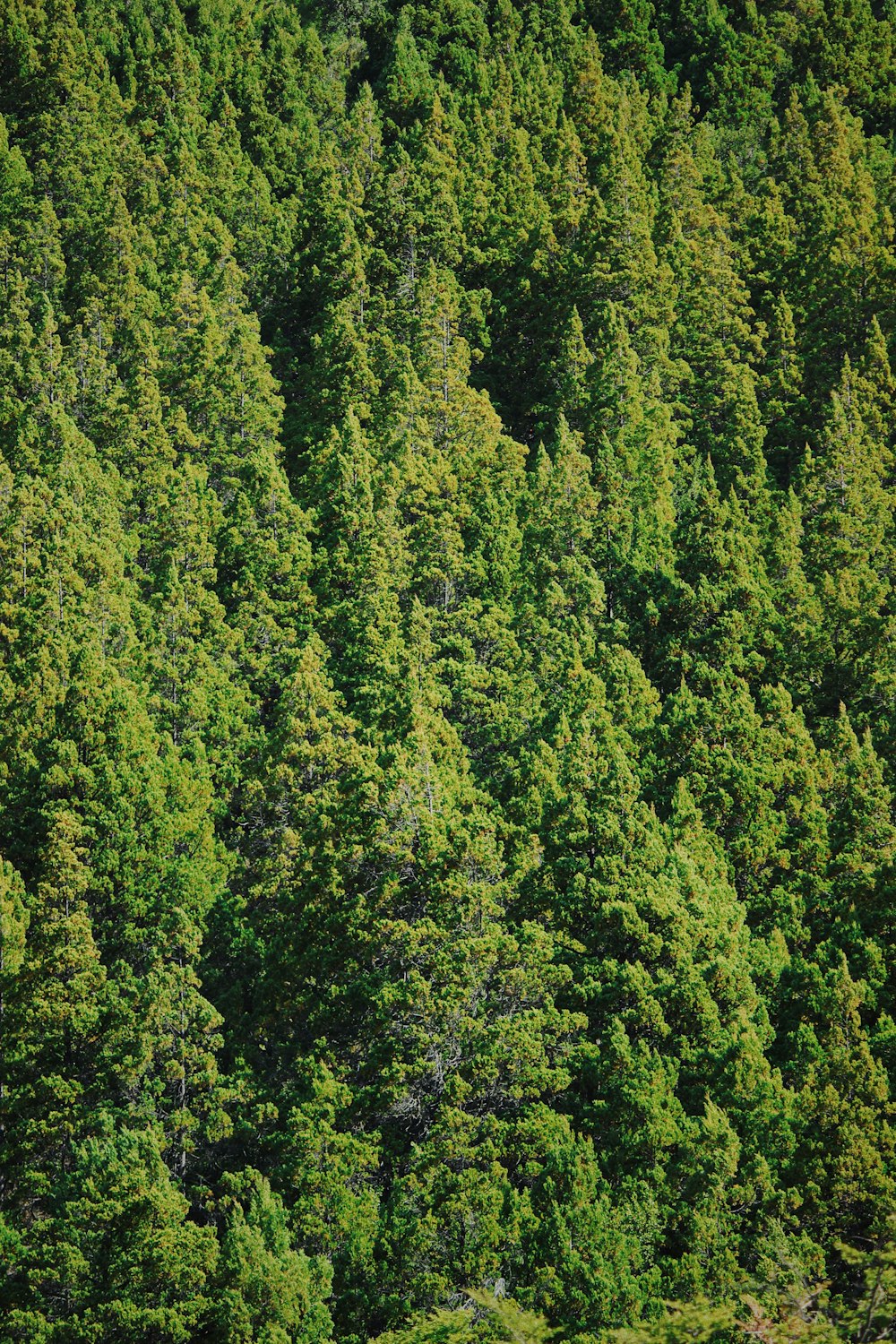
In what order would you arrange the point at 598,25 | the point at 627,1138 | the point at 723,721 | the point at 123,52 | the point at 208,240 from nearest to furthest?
1. the point at 627,1138
2. the point at 723,721
3. the point at 208,240
4. the point at 123,52
5. the point at 598,25

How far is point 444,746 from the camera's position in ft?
117

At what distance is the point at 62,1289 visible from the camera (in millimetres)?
27906

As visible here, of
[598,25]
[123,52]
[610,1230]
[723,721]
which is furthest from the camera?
[598,25]

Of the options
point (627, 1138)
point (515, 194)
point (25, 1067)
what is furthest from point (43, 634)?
point (515, 194)

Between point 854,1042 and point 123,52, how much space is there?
66312mm

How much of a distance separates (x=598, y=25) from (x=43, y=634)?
2727 inches

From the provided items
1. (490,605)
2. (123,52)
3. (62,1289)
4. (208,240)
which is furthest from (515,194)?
(62,1289)

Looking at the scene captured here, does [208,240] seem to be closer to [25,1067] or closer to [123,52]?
[123,52]

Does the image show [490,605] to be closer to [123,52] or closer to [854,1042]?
[854,1042]

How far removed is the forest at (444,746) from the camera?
91.5 feet

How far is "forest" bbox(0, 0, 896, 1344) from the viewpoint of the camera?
27.9 meters

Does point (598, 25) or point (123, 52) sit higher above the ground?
point (598, 25)

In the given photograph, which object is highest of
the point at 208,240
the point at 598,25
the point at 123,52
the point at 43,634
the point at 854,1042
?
the point at 598,25

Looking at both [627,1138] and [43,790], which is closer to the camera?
[627,1138]
